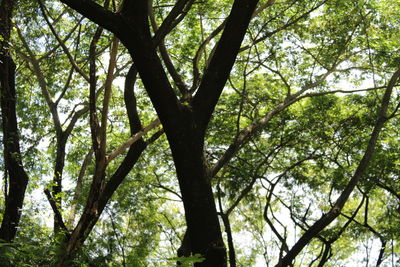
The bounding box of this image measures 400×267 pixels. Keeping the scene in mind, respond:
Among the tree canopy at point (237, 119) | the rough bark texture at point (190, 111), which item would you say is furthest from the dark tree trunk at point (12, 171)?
the rough bark texture at point (190, 111)

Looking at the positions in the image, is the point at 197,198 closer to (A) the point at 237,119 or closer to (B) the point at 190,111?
(B) the point at 190,111

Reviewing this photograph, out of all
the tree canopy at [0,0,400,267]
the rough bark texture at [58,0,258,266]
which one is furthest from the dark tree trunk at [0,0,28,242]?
the rough bark texture at [58,0,258,266]

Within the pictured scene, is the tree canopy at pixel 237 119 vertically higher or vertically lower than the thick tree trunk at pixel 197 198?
higher

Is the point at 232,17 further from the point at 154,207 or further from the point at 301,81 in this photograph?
the point at 154,207

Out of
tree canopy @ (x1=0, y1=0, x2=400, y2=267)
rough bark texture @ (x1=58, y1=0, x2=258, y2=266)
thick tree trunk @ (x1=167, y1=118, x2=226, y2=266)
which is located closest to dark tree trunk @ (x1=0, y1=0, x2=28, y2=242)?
tree canopy @ (x1=0, y1=0, x2=400, y2=267)

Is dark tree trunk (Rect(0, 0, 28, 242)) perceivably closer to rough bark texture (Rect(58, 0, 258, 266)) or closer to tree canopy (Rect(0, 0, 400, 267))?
tree canopy (Rect(0, 0, 400, 267))

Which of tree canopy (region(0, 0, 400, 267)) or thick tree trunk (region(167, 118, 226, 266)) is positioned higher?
tree canopy (region(0, 0, 400, 267))

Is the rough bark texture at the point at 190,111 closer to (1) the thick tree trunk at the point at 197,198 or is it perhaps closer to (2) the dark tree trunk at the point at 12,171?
(1) the thick tree trunk at the point at 197,198

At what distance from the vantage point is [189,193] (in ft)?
12.4

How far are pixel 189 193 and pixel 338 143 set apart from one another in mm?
7820

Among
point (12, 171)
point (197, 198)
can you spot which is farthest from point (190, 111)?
point (12, 171)

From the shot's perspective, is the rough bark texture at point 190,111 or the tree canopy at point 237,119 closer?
the rough bark texture at point 190,111

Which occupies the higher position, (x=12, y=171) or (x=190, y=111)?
(x=12, y=171)

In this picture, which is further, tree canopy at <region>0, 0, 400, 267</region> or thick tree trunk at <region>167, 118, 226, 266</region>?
tree canopy at <region>0, 0, 400, 267</region>
